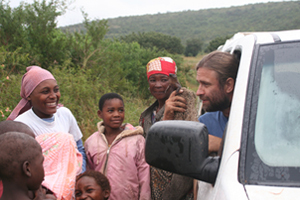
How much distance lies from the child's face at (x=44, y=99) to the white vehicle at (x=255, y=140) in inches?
67.3

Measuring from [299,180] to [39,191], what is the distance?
146cm

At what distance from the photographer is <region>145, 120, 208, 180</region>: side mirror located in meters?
1.34

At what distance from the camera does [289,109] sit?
141 centimetres

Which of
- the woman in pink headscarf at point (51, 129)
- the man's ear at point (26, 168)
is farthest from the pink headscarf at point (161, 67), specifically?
the man's ear at point (26, 168)

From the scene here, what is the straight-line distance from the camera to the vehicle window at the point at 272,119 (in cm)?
128

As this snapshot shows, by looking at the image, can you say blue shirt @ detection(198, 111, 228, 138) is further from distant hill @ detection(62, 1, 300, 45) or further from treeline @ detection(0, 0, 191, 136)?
distant hill @ detection(62, 1, 300, 45)

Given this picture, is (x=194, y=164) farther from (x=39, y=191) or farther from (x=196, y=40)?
(x=196, y=40)

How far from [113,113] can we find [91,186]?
87cm

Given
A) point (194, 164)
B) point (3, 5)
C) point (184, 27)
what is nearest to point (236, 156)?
point (194, 164)

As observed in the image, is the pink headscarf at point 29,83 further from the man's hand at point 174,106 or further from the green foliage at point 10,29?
the green foliage at point 10,29

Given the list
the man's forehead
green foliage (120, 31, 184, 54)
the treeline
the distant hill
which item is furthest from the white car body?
the distant hill

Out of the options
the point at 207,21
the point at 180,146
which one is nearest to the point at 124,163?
the point at 180,146

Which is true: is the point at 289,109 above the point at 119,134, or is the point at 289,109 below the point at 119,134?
above

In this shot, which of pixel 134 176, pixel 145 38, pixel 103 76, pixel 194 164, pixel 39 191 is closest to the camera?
pixel 194 164
